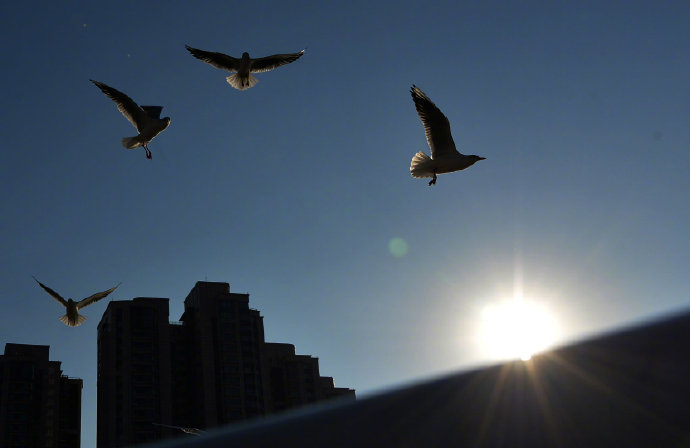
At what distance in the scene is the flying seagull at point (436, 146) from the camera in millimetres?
13953

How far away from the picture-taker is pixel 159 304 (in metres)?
77.9

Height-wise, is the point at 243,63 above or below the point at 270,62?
below

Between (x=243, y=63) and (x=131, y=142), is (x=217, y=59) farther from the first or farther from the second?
(x=131, y=142)

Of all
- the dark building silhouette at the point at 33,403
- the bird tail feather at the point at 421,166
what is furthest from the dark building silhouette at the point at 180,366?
the bird tail feather at the point at 421,166

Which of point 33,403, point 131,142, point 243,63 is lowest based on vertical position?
point 131,142

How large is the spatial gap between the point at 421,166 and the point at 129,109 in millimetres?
7659

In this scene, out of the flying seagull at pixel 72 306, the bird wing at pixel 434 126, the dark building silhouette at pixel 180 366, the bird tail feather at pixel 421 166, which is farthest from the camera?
the dark building silhouette at pixel 180 366

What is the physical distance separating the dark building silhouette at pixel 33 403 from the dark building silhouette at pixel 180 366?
657 cm

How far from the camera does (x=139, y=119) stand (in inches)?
702

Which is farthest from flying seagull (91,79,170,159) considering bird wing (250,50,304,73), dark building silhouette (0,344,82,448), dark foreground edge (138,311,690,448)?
dark building silhouette (0,344,82,448)

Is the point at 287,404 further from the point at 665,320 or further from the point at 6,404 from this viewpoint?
the point at 665,320

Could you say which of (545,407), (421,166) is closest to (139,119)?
(421,166)

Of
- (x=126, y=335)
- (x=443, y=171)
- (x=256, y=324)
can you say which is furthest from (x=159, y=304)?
(x=443, y=171)

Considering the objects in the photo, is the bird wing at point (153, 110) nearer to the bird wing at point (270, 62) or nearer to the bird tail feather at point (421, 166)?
the bird wing at point (270, 62)
